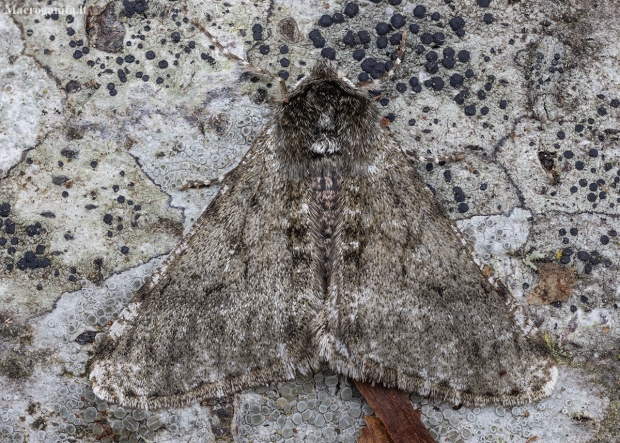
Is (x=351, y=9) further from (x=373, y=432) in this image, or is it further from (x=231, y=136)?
(x=373, y=432)

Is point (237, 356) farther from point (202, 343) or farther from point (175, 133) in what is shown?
point (175, 133)

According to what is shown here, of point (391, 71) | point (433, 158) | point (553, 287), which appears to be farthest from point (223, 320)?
point (553, 287)

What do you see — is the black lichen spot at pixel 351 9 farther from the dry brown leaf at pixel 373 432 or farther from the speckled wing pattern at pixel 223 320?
the dry brown leaf at pixel 373 432

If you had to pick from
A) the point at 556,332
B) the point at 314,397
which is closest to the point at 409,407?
the point at 314,397

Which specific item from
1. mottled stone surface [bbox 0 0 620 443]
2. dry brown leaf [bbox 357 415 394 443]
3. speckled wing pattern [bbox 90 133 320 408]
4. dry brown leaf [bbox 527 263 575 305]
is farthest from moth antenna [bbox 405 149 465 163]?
dry brown leaf [bbox 357 415 394 443]

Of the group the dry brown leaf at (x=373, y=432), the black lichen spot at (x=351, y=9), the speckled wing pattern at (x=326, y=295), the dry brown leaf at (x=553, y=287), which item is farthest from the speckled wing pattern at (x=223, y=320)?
the dry brown leaf at (x=553, y=287)

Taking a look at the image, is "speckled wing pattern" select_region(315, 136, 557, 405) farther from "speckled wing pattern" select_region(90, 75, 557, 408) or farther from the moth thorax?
the moth thorax
